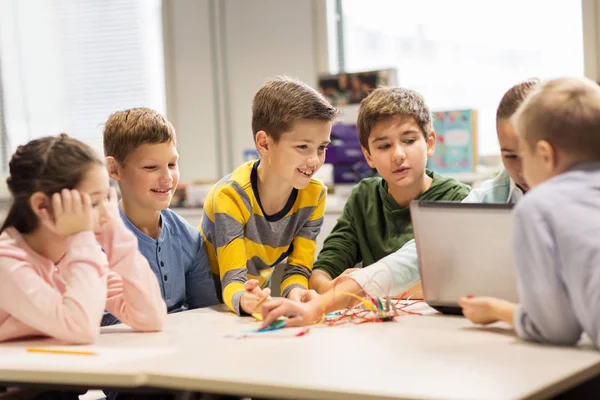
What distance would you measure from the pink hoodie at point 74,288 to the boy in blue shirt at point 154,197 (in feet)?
1.03

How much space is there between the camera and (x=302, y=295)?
179cm

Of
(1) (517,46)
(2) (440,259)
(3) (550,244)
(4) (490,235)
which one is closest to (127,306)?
(2) (440,259)

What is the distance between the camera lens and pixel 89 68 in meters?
5.16

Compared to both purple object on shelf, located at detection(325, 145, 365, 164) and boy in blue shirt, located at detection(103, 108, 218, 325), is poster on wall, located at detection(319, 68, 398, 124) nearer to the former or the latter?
purple object on shelf, located at detection(325, 145, 365, 164)

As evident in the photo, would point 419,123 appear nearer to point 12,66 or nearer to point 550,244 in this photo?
point 550,244

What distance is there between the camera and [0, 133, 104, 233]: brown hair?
150 centimetres

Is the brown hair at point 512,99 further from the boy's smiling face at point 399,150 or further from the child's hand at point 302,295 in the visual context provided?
the child's hand at point 302,295

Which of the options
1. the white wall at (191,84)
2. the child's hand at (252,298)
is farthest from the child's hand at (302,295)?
the white wall at (191,84)

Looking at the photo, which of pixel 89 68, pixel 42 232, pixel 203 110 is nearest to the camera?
pixel 42 232

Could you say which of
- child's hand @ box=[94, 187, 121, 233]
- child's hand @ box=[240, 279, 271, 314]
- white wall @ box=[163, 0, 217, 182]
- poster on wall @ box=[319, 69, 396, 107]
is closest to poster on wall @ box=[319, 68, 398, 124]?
poster on wall @ box=[319, 69, 396, 107]

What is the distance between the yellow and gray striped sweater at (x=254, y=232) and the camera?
6.45 ft

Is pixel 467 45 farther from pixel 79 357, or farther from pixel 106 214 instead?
pixel 79 357

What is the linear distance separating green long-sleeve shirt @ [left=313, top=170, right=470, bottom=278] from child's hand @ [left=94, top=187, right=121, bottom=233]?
71cm

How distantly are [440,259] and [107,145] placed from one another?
945 millimetres
